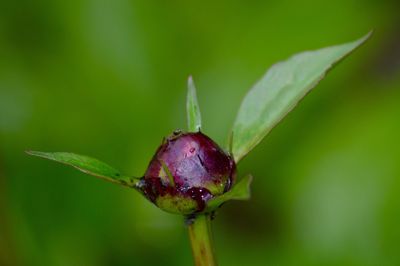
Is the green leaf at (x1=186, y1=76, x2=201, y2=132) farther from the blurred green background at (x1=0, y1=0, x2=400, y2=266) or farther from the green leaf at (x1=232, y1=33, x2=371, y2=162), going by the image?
the blurred green background at (x1=0, y1=0, x2=400, y2=266)

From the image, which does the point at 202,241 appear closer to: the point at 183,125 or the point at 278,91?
the point at 278,91

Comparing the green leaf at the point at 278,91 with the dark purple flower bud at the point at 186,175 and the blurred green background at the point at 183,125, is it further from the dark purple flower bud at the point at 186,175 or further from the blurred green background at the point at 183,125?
the blurred green background at the point at 183,125

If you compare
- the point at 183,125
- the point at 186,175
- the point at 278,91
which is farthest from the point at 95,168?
the point at 183,125

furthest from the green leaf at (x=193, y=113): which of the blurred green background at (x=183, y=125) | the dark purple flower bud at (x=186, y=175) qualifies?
the blurred green background at (x=183, y=125)

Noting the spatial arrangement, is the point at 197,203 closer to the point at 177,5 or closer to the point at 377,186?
the point at 377,186

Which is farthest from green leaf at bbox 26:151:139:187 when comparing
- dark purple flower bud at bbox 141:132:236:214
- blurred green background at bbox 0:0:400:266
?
blurred green background at bbox 0:0:400:266
